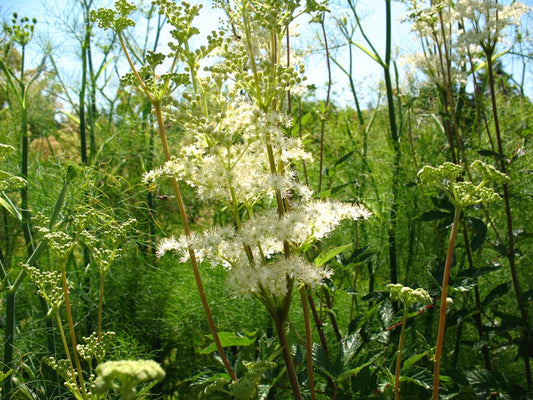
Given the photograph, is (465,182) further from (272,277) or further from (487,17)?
(487,17)

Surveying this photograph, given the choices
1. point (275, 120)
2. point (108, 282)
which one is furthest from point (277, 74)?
point (108, 282)

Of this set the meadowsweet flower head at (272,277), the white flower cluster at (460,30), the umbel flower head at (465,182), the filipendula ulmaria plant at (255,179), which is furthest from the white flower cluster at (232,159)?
the white flower cluster at (460,30)

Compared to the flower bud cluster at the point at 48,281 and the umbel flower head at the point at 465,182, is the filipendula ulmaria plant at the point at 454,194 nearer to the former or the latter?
the umbel flower head at the point at 465,182

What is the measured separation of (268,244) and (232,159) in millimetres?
198

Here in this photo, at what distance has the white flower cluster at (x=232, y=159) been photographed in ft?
3.26

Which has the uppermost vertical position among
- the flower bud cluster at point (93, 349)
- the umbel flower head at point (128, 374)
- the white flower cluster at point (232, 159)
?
the white flower cluster at point (232, 159)

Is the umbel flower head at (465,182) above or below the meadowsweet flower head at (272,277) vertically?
above

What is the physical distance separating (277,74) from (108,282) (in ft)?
5.39

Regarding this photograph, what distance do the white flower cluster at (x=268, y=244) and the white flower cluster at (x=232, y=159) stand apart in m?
0.07

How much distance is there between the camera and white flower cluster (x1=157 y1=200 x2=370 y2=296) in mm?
972

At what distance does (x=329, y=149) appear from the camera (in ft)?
9.04

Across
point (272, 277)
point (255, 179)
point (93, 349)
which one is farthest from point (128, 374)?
point (93, 349)

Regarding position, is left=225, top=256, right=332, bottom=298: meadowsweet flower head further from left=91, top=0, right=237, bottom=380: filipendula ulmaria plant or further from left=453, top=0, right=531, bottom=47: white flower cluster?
left=453, top=0, right=531, bottom=47: white flower cluster

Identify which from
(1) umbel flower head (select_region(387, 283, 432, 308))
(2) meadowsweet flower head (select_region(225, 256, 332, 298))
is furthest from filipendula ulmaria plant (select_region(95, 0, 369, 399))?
(1) umbel flower head (select_region(387, 283, 432, 308))
